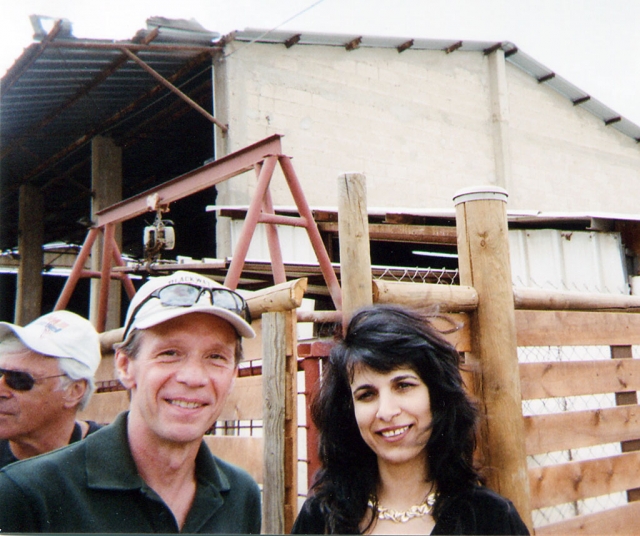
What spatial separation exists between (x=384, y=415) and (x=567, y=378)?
4.52ft

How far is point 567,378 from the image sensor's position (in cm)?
270

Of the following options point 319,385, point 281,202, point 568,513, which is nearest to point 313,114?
point 281,202

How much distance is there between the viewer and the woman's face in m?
1.69

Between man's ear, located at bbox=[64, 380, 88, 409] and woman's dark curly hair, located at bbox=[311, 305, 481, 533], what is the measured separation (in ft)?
3.00

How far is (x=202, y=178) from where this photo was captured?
4.58 meters

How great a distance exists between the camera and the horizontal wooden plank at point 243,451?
2.20 m

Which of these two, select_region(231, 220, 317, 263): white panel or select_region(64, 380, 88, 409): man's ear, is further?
select_region(231, 220, 317, 263): white panel

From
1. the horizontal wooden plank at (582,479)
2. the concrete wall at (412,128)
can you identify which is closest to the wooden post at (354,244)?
the horizontal wooden plank at (582,479)

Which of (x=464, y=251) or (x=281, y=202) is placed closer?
(x=464, y=251)

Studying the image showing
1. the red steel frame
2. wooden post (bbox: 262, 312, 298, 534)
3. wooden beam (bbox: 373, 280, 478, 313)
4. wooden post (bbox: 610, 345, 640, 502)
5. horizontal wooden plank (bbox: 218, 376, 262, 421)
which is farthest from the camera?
the red steel frame

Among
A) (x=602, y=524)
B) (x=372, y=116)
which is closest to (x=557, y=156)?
(x=372, y=116)

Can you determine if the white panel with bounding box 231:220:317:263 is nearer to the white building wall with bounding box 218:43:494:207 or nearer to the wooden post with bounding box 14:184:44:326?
the white building wall with bounding box 218:43:494:207

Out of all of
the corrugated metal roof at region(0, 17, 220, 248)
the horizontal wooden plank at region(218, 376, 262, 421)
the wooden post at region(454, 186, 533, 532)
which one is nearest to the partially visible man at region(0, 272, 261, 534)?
the horizontal wooden plank at region(218, 376, 262, 421)

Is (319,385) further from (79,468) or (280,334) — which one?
(79,468)
